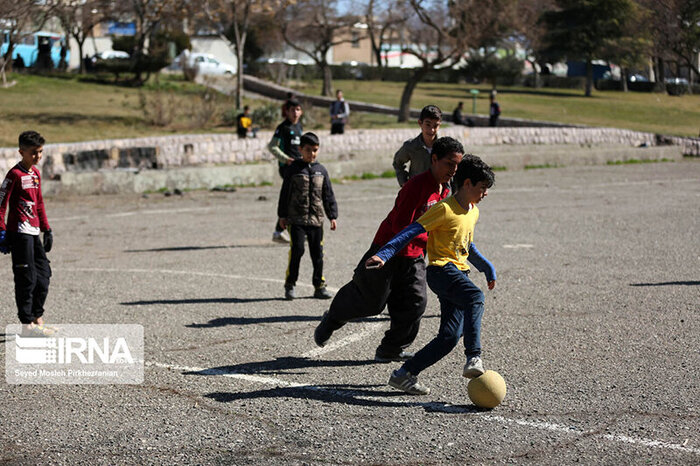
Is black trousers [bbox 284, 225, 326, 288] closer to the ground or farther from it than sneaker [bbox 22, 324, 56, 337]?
farther from it

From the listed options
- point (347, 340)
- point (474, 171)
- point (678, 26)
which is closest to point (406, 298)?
point (474, 171)

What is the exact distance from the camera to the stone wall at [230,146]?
20.5m

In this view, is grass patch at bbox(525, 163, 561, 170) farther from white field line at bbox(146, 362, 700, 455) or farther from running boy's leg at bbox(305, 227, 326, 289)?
white field line at bbox(146, 362, 700, 455)

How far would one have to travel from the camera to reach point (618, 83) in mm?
66125

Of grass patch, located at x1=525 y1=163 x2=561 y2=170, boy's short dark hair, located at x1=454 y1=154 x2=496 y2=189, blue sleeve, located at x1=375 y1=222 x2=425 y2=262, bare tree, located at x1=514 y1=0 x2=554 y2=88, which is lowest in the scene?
grass patch, located at x1=525 y1=163 x2=561 y2=170

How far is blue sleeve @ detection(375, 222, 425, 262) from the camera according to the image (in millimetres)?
5297

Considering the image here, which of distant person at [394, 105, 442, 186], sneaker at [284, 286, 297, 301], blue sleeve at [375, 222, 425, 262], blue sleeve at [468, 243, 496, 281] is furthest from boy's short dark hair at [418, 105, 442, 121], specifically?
blue sleeve at [375, 222, 425, 262]

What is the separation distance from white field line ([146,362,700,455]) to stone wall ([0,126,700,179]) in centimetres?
1304

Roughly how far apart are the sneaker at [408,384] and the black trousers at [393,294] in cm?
57

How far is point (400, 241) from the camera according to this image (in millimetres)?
5363

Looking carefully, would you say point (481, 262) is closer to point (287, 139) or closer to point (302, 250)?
point (302, 250)

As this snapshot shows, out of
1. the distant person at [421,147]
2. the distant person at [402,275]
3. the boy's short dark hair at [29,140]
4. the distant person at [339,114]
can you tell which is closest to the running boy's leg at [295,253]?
the distant person at [421,147]

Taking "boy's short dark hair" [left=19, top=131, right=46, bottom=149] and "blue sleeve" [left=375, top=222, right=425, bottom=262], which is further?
"boy's short dark hair" [left=19, top=131, right=46, bottom=149]

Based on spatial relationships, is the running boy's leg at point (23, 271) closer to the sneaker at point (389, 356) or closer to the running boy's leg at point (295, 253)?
the running boy's leg at point (295, 253)
